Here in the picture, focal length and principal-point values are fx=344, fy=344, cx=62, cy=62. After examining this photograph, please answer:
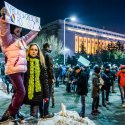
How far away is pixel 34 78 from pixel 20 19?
3.72 feet

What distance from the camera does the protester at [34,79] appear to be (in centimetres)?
646

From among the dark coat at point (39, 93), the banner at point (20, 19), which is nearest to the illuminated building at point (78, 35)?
the banner at point (20, 19)

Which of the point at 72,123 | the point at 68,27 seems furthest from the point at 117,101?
the point at 68,27

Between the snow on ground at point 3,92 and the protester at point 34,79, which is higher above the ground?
the protester at point 34,79

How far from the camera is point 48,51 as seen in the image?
29.9 ft

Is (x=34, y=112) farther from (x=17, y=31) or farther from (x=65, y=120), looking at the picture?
(x=17, y=31)

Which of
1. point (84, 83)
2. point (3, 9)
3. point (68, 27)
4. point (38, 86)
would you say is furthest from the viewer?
point (68, 27)

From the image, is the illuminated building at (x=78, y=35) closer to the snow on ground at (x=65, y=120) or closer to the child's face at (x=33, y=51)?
the snow on ground at (x=65, y=120)

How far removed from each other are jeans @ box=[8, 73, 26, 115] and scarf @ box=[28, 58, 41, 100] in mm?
237

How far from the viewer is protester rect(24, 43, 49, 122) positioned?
6.46 m

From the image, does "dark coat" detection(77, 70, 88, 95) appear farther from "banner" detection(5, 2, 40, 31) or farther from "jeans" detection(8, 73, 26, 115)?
"jeans" detection(8, 73, 26, 115)

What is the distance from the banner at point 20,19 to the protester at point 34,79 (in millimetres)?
409

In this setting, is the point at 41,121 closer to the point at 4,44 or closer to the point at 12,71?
the point at 12,71

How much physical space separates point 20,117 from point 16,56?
1.39 meters
